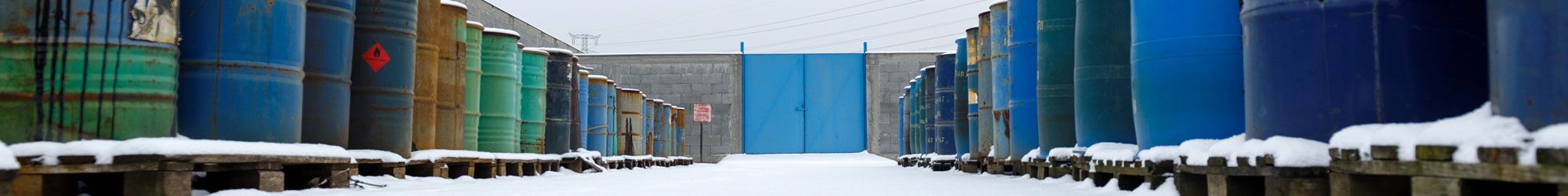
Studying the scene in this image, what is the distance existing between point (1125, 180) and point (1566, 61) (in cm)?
461

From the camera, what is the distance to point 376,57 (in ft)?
30.3

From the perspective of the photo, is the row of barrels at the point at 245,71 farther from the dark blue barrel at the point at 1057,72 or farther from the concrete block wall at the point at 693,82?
the concrete block wall at the point at 693,82

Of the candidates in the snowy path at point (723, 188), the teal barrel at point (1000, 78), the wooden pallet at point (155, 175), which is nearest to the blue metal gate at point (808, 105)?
the teal barrel at point (1000, 78)

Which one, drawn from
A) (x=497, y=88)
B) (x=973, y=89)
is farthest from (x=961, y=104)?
(x=497, y=88)

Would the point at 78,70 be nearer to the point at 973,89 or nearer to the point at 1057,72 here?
the point at 1057,72

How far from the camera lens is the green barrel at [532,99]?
13930mm

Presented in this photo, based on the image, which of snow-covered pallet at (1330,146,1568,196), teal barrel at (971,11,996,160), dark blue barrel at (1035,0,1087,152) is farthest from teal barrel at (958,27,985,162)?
snow-covered pallet at (1330,146,1568,196)

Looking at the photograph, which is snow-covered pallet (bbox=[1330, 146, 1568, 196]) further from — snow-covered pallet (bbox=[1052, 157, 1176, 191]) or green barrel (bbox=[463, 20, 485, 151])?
green barrel (bbox=[463, 20, 485, 151])

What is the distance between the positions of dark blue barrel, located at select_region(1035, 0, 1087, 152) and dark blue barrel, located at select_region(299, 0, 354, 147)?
4.58 meters

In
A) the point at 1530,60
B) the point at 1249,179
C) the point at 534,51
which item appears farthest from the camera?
the point at 534,51

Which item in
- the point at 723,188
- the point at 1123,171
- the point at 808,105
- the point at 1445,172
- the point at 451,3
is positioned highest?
the point at 451,3

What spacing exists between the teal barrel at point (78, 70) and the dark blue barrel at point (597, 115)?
481 inches

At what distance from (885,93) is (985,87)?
24.7 metres

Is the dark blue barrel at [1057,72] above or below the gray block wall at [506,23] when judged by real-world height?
below
